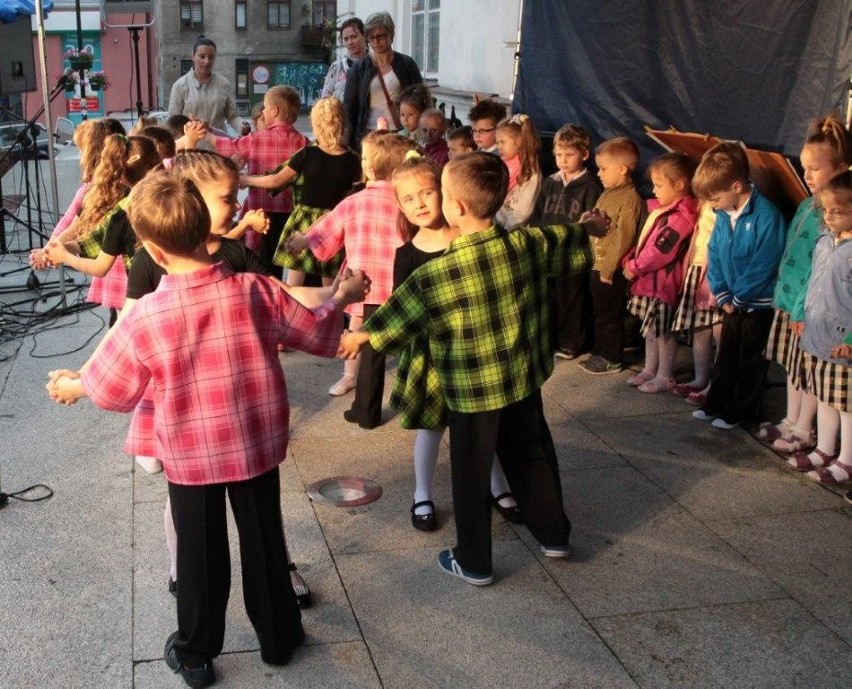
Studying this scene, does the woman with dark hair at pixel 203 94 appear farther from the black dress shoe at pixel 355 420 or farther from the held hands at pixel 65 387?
the held hands at pixel 65 387

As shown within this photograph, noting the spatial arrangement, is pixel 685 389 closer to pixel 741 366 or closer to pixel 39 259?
pixel 741 366

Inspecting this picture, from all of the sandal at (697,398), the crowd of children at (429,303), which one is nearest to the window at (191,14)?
the crowd of children at (429,303)

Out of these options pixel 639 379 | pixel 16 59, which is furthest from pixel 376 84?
pixel 16 59

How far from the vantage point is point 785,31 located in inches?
237

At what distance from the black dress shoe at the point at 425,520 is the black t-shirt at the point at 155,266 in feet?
4.37

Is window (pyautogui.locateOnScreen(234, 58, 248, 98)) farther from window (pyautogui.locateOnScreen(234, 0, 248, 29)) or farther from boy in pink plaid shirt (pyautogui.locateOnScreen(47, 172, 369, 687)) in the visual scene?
boy in pink plaid shirt (pyautogui.locateOnScreen(47, 172, 369, 687))

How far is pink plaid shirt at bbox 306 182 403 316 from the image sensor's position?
17.9ft

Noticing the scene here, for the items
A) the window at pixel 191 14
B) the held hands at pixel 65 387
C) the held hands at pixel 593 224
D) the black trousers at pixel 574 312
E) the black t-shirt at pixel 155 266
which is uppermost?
the window at pixel 191 14

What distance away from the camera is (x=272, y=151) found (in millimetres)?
7359

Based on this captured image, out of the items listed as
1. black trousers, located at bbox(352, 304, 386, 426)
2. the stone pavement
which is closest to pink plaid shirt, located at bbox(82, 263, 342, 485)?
the stone pavement

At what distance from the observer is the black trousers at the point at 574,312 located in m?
7.16

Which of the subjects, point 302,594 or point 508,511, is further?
point 508,511

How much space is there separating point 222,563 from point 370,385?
2462 mm

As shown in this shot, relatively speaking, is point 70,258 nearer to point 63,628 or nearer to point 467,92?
point 63,628
